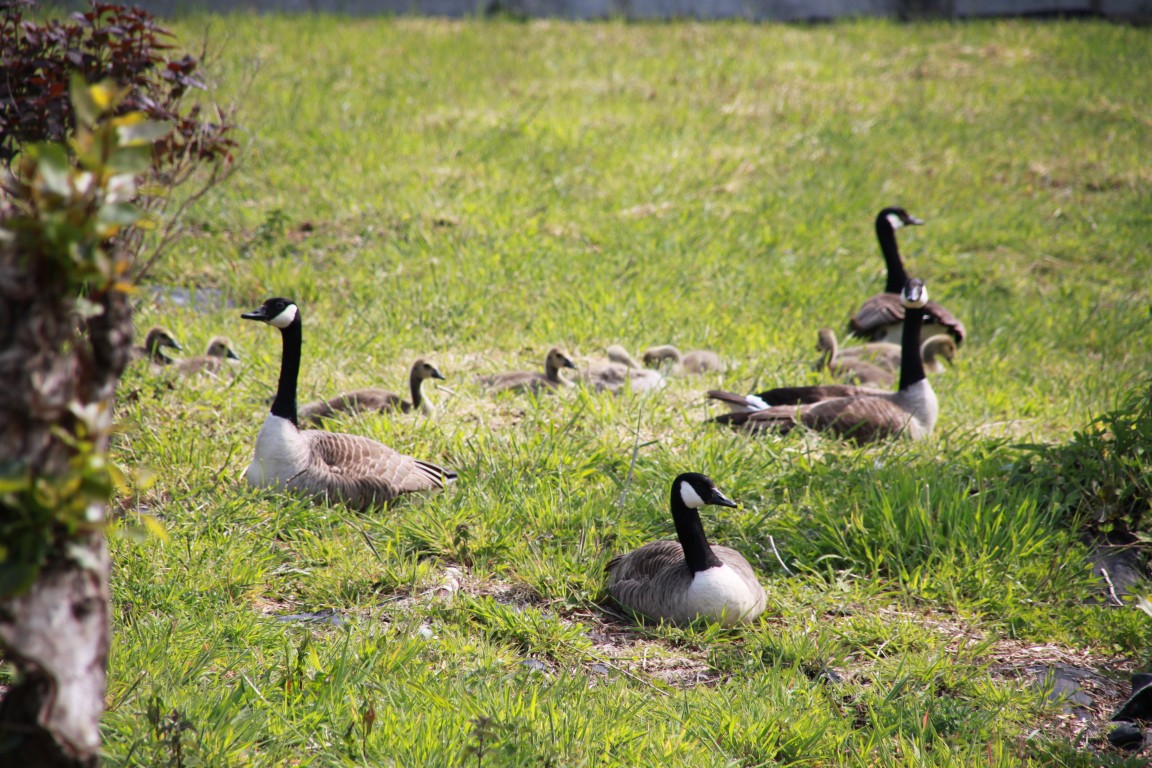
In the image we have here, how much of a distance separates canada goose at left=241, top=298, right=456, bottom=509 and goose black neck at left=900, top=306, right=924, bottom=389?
3117 mm

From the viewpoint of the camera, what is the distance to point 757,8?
18031 millimetres

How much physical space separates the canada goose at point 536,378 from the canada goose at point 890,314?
2.94 m

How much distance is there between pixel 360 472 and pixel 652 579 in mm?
1619

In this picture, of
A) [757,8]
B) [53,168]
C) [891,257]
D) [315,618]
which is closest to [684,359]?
[891,257]

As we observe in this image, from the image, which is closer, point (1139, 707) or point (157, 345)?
point (1139, 707)

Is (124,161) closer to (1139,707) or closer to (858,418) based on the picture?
(1139,707)

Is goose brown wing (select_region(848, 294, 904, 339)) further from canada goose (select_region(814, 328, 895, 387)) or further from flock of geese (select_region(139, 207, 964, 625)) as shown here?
canada goose (select_region(814, 328, 895, 387))

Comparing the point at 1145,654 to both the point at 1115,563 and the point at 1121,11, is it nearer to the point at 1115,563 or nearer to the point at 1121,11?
the point at 1115,563

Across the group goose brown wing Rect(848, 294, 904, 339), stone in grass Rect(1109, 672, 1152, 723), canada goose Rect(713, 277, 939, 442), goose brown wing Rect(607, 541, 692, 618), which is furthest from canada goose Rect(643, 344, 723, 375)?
stone in grass Rect(1109, 672, 1152, 723)

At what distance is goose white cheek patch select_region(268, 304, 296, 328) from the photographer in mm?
5062

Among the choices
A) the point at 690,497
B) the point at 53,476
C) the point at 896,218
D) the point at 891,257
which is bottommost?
the point at 690,497

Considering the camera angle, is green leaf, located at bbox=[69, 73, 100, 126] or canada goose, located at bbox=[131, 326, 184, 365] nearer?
green leaf, located at bbox=[69, 73, 100, 126]

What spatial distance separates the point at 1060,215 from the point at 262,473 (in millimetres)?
9907

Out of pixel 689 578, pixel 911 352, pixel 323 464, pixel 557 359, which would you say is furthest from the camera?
pixel 557 359
